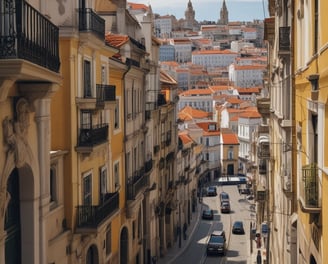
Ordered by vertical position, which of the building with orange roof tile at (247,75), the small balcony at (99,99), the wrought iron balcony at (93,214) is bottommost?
the wrought iron balcony at (93,214)

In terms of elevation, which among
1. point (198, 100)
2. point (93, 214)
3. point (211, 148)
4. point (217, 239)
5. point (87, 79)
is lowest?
point (217, 239)

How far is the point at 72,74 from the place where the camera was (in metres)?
17.3

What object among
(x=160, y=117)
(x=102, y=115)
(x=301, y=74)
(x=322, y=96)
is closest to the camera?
(x=322, y=96)

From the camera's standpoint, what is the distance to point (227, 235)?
51875 mm

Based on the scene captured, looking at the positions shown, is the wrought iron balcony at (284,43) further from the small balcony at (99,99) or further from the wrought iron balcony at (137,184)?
the wrought iron balcony at (137,184)

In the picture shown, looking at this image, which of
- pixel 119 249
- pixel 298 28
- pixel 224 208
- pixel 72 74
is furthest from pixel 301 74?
pixel 224 208

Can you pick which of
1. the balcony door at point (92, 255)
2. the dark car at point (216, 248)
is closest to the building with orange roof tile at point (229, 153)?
the dark car at point (216, 248)

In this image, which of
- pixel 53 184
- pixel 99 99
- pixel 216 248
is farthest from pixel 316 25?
pixel 216 248

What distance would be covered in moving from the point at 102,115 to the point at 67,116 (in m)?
4.23

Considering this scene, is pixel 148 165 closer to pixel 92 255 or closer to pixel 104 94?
pixel 92 255

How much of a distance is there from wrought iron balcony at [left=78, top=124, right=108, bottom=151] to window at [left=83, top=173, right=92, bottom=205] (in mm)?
1130

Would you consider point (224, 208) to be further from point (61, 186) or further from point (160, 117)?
point (61, 186)

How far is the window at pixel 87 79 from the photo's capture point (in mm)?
18564

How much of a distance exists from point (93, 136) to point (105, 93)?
87.0 inches
